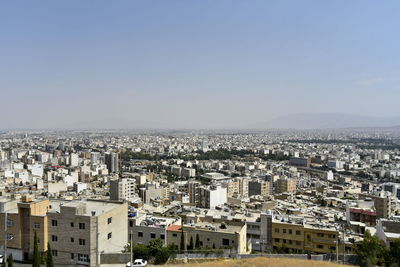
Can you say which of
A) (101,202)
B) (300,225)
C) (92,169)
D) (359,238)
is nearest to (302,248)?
(300,225)

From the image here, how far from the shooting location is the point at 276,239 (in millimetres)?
14109

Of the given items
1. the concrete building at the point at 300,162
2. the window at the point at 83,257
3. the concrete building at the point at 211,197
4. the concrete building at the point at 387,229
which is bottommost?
the concrete building at the point at 300,162

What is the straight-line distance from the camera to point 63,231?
36.0 feet

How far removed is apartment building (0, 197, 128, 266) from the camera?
10.8m

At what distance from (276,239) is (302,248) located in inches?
38.0

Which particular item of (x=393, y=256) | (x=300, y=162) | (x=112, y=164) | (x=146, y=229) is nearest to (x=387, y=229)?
(x=393, y=256)

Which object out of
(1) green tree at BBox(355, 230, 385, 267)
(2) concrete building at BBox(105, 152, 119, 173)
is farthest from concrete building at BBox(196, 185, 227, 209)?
(2) concrete building at BBox(105, 152, 119, 173)

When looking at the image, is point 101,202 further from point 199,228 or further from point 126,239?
point 199,228

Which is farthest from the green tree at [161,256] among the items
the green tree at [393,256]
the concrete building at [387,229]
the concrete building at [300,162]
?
the concrete building at [300,162]

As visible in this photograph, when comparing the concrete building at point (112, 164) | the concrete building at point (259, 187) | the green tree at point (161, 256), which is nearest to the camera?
the green tree at point (161, 256)

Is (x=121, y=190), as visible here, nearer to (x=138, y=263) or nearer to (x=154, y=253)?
(x=154, y=253)

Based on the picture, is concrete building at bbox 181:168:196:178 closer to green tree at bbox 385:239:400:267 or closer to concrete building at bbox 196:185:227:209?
concrete building at bbox 196:185:227:209

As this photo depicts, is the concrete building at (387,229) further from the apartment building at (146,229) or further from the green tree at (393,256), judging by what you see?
the apartment building at (146,229)

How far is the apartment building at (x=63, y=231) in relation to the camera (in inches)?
424
